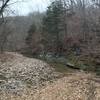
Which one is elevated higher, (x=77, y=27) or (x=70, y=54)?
(x=77, y=27)

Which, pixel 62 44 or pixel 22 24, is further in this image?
pixel 22 24

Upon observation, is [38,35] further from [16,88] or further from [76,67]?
[16,88]

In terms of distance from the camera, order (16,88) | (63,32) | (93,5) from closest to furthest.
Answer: (16,88) < (63,32) < (93,5)

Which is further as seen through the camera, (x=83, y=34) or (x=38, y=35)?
(x=38, y=35)

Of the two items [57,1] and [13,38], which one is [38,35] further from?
[13,38]

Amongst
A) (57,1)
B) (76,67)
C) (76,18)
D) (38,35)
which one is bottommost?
(76,67)

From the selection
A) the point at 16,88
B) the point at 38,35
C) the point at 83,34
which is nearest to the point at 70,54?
the point at 83,34

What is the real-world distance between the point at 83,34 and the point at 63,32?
334cm

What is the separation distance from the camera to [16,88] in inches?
499

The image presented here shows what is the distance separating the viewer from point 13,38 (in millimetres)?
54219

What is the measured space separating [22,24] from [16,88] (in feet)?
169

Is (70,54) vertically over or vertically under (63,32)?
under

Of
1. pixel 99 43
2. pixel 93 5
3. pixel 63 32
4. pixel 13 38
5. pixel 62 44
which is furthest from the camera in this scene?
pixel 13 38

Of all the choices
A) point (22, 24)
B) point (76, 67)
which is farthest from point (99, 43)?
point (22, 24)
